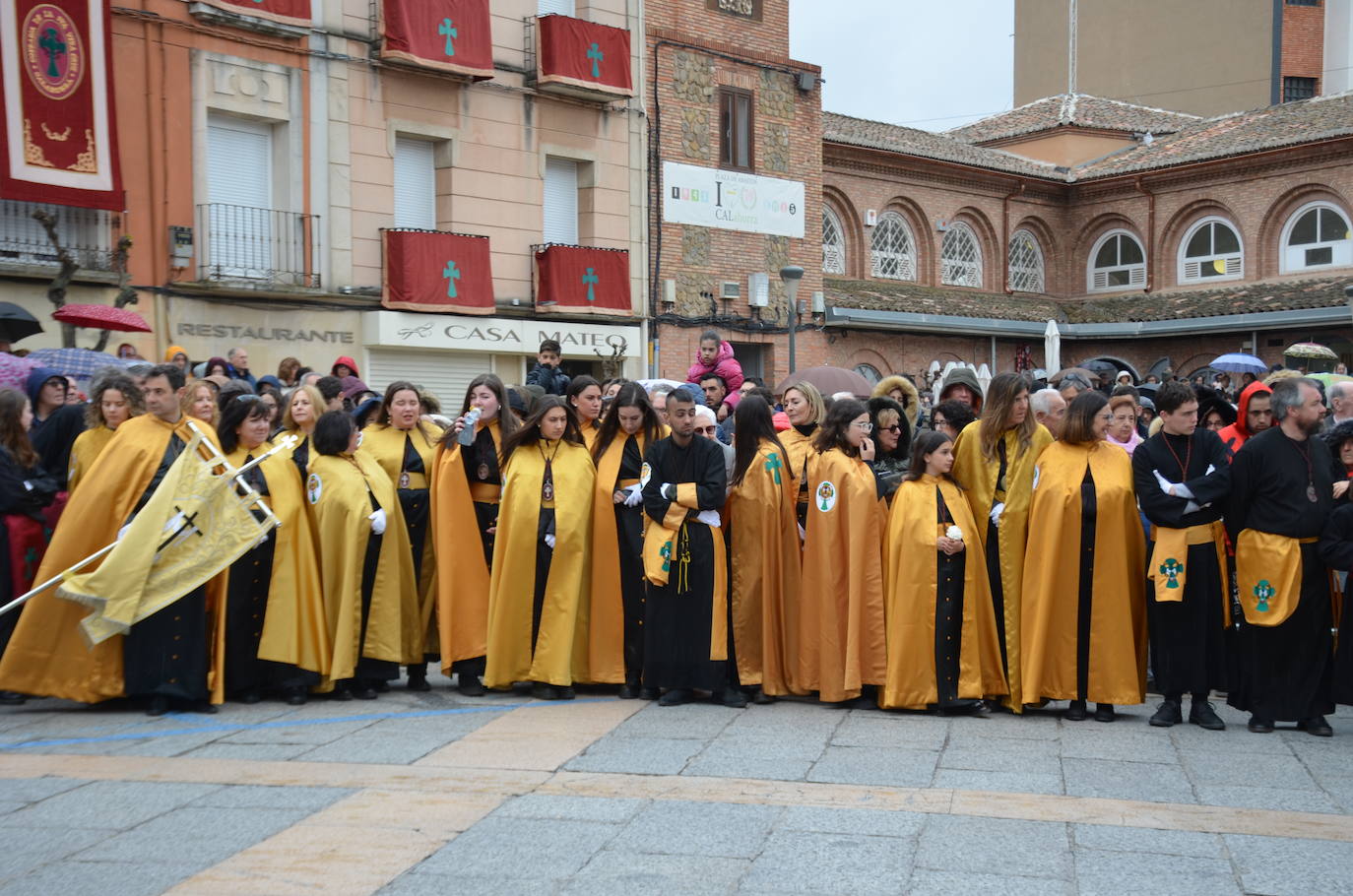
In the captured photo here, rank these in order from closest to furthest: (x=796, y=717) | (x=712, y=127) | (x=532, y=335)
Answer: (x=796, y=717)
(x=532, y=335)
(x=712, y=127)

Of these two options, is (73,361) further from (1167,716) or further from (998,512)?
(1167,716)

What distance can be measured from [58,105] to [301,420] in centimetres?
950

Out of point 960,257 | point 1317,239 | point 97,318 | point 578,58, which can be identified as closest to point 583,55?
point 578,58

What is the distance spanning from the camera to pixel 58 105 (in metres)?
16.4

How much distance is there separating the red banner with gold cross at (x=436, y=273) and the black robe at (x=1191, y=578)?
1343 centimetres

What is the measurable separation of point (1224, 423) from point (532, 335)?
43.1 ft

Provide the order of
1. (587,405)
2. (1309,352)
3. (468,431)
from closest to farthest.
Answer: (468,431)
(587,405)
(1309,352)

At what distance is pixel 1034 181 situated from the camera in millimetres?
33406

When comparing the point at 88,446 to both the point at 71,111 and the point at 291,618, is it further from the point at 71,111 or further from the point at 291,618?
the point at 71,111

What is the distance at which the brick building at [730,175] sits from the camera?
23438 mm

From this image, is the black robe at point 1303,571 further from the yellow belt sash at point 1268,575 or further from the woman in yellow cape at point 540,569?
the woman in yellow cape at point 540,569

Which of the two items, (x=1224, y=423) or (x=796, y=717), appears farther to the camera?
(x=1224, y=423)

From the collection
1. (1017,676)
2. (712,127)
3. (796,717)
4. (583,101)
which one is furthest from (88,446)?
(712,127)

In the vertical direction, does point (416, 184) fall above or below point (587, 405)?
above
